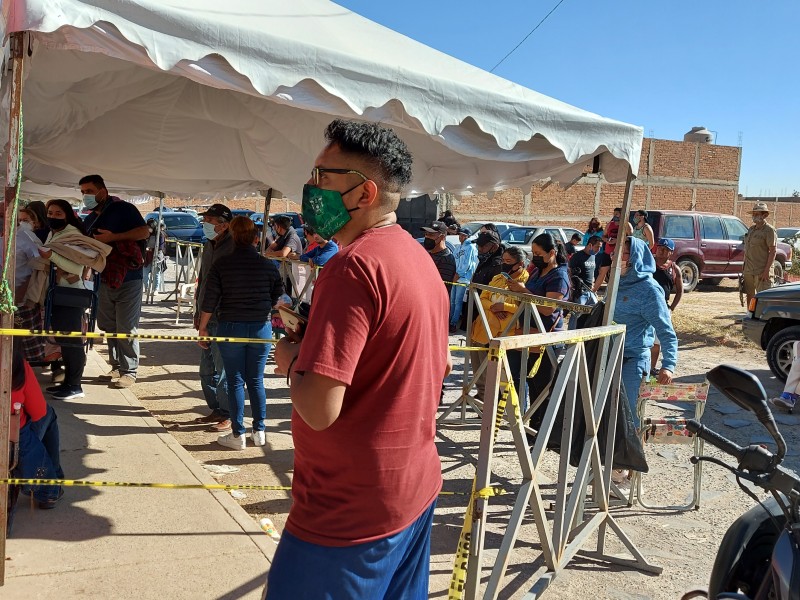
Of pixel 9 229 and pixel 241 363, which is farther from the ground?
pixel 9 229

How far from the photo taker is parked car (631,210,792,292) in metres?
19.9

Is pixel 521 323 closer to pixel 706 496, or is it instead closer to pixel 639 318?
pixel 639 318

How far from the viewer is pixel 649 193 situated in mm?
34688

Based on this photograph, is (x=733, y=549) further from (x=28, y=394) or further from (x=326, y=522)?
(x=28, y=394)

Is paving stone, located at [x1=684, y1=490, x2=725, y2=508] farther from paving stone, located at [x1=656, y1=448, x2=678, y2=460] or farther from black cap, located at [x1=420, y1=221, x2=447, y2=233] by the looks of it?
black cap, located at [x1=420, y1=221, x2=447, y2=233]

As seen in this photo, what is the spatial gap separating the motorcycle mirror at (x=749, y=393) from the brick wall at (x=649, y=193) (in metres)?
30.5

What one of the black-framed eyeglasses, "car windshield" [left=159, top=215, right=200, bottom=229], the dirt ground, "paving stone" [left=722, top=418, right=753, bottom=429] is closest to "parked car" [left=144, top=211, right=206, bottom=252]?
"car windshield" [left=159, top=215, right=200, bottom=229]

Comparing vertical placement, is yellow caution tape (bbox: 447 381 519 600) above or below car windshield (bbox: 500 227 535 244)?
below

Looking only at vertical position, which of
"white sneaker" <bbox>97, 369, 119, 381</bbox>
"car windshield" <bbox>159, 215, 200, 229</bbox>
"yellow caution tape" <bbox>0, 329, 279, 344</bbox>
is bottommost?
"white sneaker" <bbox>97, 369, 119, 381</bbox>

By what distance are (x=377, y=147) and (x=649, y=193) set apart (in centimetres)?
3505

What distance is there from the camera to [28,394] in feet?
12.3

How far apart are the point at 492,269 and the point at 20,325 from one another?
504 centimetres

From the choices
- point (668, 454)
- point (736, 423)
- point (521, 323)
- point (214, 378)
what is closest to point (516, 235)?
point (736, 423)

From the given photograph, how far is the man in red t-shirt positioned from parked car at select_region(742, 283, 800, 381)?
8363 mm
